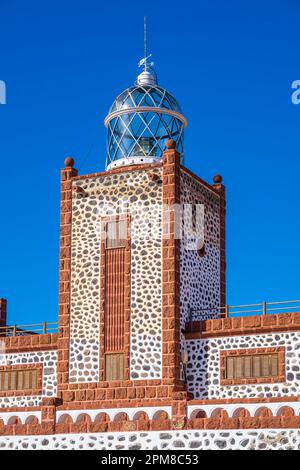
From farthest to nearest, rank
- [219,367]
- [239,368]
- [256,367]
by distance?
[219,367], [239,368], [256,367]

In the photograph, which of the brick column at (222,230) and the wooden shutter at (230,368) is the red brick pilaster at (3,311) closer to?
the brick column at (222,230)

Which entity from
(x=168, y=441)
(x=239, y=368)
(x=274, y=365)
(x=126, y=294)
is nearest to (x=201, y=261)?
(x=126, y=294)

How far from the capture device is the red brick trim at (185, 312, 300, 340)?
86.6ft

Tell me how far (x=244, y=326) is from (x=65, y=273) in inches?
241

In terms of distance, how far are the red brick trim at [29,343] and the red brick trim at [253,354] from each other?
18.9 ft

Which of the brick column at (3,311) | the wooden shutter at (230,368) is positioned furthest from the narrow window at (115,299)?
the brick column at (3,311)

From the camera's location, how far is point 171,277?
2766 centimetres

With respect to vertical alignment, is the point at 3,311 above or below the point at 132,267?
below

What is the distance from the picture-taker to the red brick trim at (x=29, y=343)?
30062 mm

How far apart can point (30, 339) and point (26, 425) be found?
15.2ft

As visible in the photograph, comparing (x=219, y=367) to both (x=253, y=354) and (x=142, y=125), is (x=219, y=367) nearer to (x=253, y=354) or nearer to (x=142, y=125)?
(x=253, y=354)

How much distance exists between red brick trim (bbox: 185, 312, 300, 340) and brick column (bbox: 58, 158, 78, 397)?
3918mm

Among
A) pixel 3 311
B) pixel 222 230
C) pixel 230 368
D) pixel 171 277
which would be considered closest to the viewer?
pixel 230 368
